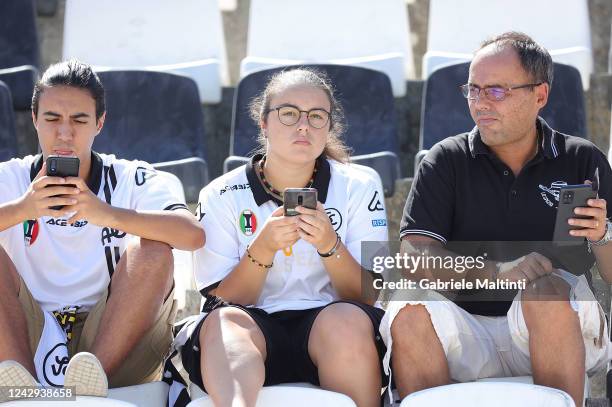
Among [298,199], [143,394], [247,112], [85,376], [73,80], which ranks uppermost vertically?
[73,80]

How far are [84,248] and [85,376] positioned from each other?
63cm

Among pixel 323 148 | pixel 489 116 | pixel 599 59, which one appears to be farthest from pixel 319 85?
pixel 599 59

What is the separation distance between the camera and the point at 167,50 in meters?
4.93

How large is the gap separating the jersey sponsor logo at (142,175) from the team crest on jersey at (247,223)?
Answer: 32cm

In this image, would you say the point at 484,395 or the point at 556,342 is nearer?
the point at 484,395

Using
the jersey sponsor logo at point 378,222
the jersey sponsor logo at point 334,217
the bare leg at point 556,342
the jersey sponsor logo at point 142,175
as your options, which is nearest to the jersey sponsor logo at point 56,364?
the jersey sponsor logo at point 142,175

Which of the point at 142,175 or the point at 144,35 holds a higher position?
Result: the point at 144,35

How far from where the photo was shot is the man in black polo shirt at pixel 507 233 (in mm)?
2670

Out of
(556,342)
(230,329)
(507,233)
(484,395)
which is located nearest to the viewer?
(484,395)

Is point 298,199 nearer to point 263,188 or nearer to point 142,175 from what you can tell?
point 263,188

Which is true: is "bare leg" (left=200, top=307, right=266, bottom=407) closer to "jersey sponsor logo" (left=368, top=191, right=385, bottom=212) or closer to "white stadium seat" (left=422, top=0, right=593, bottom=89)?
"jersey sponsor logo" (left=368, top=191, right=385, bottom=212)

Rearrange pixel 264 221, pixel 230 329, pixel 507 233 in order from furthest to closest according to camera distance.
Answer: pixel 264 221
pixel 507 233
pixel 230 329

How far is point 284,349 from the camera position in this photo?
2861 millimetres

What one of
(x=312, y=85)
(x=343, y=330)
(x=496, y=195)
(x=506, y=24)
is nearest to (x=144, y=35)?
(x=506, y=24)
